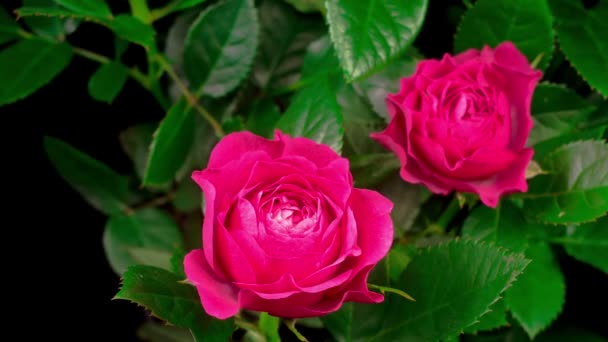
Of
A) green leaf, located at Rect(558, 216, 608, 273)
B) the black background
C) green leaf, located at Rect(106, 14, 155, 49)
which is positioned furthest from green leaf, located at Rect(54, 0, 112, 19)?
green leaf, located at Rect(558, 216, 608, 273)

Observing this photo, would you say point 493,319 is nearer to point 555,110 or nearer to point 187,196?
point 555,110

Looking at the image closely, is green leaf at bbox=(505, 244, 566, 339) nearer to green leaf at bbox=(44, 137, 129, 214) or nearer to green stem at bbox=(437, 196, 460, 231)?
green stem at bbox=(437, 196, 460, 231)

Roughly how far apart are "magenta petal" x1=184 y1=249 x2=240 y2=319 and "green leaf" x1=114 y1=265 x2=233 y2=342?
0.04 meters

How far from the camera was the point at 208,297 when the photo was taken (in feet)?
1.43

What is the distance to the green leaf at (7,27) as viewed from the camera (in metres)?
0.67

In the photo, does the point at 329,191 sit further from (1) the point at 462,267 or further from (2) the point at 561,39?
(2) the point at 561,39

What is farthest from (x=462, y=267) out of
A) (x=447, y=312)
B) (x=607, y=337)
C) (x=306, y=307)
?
(x=607, y=337)

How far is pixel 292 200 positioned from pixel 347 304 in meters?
0.16

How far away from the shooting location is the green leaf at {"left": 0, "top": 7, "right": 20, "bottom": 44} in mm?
665

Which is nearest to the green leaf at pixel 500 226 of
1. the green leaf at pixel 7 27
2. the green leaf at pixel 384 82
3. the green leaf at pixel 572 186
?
the green leaf at pixel 572 186

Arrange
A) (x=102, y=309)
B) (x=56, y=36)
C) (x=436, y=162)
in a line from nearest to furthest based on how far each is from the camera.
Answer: (x=436, y=162) < (x=56, y=36) < (x=102, y=309)

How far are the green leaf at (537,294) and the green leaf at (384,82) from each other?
0.67ft

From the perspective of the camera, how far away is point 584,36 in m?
0.68

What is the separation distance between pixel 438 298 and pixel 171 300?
7.7 inches
